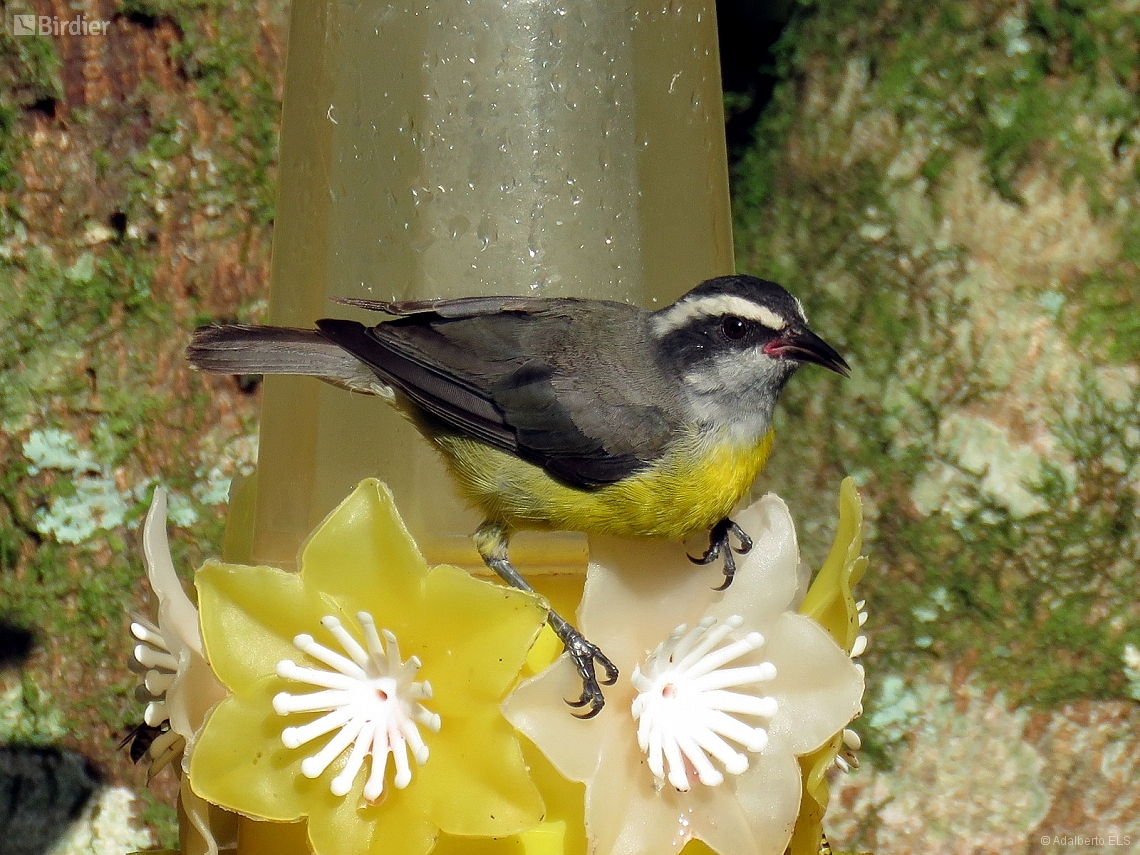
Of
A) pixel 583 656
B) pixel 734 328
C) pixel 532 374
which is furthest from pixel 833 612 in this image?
pixel 532 374

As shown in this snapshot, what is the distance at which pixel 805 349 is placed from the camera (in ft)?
7.61

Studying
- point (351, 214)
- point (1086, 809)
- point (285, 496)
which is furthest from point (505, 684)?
point (1086, 809)

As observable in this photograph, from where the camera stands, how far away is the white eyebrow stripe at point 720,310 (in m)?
2.29

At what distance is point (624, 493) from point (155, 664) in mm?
857

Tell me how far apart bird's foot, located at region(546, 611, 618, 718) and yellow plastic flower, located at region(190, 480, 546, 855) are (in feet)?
0.45

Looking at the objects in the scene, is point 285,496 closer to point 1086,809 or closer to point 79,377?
point 79,377

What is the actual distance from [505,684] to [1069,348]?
239cm

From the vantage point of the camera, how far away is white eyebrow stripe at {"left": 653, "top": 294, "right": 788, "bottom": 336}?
2.29 metres

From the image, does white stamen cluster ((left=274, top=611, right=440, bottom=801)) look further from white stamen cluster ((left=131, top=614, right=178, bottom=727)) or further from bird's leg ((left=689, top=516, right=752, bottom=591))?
bird's leg ((left=689, top=516, right=752, bottom=591))

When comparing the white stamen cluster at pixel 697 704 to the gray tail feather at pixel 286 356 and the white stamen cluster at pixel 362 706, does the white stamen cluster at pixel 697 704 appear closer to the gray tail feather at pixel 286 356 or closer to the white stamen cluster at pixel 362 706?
the white stamen cluster at pixel 362 706

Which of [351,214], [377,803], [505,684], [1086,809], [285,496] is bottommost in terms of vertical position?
[1086,809]

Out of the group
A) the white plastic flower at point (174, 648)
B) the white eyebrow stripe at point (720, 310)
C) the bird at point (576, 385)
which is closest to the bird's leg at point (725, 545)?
the bird at point (576, 385)

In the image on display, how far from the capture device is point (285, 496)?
2.44 metres

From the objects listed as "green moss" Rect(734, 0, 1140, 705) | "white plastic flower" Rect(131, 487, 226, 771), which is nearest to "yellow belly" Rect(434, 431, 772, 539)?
"white plastic flower" Rect(131, 487, 226, 771)
